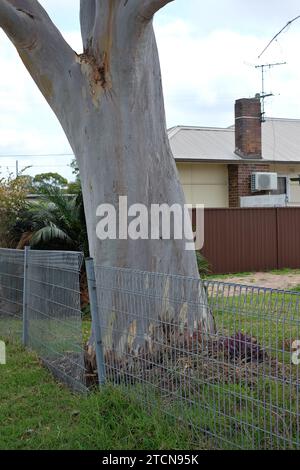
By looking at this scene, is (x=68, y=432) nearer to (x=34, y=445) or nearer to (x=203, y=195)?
(x=34, y=445)

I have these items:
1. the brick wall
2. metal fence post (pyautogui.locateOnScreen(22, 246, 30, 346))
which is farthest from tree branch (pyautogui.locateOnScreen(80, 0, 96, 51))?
the brick wall

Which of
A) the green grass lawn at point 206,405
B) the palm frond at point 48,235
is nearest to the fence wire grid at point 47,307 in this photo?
the green grass lawn at point 206,405

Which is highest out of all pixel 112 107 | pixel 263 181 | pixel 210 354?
pixel 263 181

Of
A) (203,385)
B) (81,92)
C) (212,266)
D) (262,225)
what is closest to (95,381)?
(203,385)

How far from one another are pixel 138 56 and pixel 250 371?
3416mm

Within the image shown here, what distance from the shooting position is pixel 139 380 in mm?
4770

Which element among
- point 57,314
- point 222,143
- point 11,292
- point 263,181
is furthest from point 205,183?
point 57,314

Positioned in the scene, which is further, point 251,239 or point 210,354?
point 251,239

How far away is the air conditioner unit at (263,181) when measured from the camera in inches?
767

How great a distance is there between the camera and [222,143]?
2173cm

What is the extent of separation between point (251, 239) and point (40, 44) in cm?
1164

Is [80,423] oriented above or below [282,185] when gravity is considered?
below

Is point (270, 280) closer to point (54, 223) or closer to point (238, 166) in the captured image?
point (54, 223)
